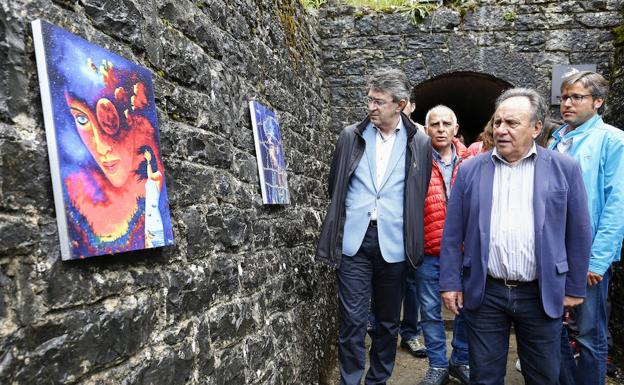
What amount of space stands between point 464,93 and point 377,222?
471 centimetres

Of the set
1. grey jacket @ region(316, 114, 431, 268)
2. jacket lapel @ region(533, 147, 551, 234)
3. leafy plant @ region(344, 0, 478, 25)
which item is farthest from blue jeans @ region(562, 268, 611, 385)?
leafy plant @ region(344, 0, 478, 25)

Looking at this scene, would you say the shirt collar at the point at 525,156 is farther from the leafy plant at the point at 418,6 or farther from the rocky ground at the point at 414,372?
the leafy plant at the point at 418,6

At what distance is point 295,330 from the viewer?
2900 millimetres

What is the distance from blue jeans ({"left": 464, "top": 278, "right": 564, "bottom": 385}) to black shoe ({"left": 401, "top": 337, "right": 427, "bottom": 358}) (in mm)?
1555

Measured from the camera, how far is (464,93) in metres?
6.65

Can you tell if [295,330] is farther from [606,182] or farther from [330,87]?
[330,87]

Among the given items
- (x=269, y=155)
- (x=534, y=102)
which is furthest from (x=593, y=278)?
(x=269, y=155)

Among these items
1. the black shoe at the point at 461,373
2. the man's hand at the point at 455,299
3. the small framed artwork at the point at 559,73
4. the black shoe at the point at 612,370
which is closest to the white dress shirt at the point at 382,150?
the man's hand at the point at 455,299

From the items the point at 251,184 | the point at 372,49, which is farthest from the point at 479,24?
the point at 251,184

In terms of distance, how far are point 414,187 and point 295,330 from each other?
3.90 ft

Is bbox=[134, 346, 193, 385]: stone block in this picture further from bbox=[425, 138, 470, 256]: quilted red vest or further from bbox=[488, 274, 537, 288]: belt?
bbox=[425, 138, 470, 256]: quilted red vest

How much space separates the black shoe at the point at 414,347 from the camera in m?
3.78

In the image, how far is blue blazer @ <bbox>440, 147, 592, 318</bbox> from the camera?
206 cm

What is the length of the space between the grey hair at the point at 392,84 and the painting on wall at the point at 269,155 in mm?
670
